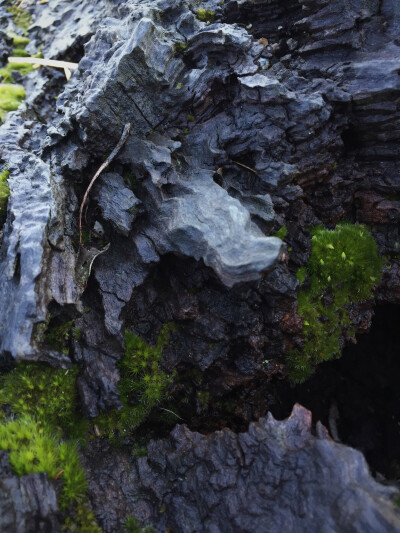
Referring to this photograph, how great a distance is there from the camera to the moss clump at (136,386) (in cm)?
667

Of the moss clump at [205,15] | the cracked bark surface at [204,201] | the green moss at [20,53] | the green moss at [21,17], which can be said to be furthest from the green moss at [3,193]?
the green moss at [21,17]

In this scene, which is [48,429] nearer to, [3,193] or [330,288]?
[3,193]

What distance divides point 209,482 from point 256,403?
2.42m

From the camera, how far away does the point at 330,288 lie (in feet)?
26.9

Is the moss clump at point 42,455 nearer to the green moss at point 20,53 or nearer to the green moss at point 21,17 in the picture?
the green moss at point 20,53

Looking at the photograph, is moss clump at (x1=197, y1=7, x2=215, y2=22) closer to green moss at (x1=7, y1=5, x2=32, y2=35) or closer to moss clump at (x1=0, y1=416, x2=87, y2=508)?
green moss at (x1=7, y1=5, x2=32, y2=35)

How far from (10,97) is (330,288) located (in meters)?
9.66

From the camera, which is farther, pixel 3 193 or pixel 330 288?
pixel 330 288

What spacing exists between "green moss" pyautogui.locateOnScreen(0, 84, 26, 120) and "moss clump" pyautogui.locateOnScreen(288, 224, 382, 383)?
27.7ft

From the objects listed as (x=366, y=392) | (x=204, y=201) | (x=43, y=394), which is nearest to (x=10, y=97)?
(x=204, y=201)

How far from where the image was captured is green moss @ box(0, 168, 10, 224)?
24.1 feet

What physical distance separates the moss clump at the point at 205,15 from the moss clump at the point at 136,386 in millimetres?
6786

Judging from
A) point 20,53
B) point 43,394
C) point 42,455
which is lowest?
point 42,455

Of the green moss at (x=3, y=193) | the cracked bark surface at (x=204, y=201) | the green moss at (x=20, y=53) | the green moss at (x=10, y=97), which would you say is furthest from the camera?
the green moss at (x=20, y=53)
